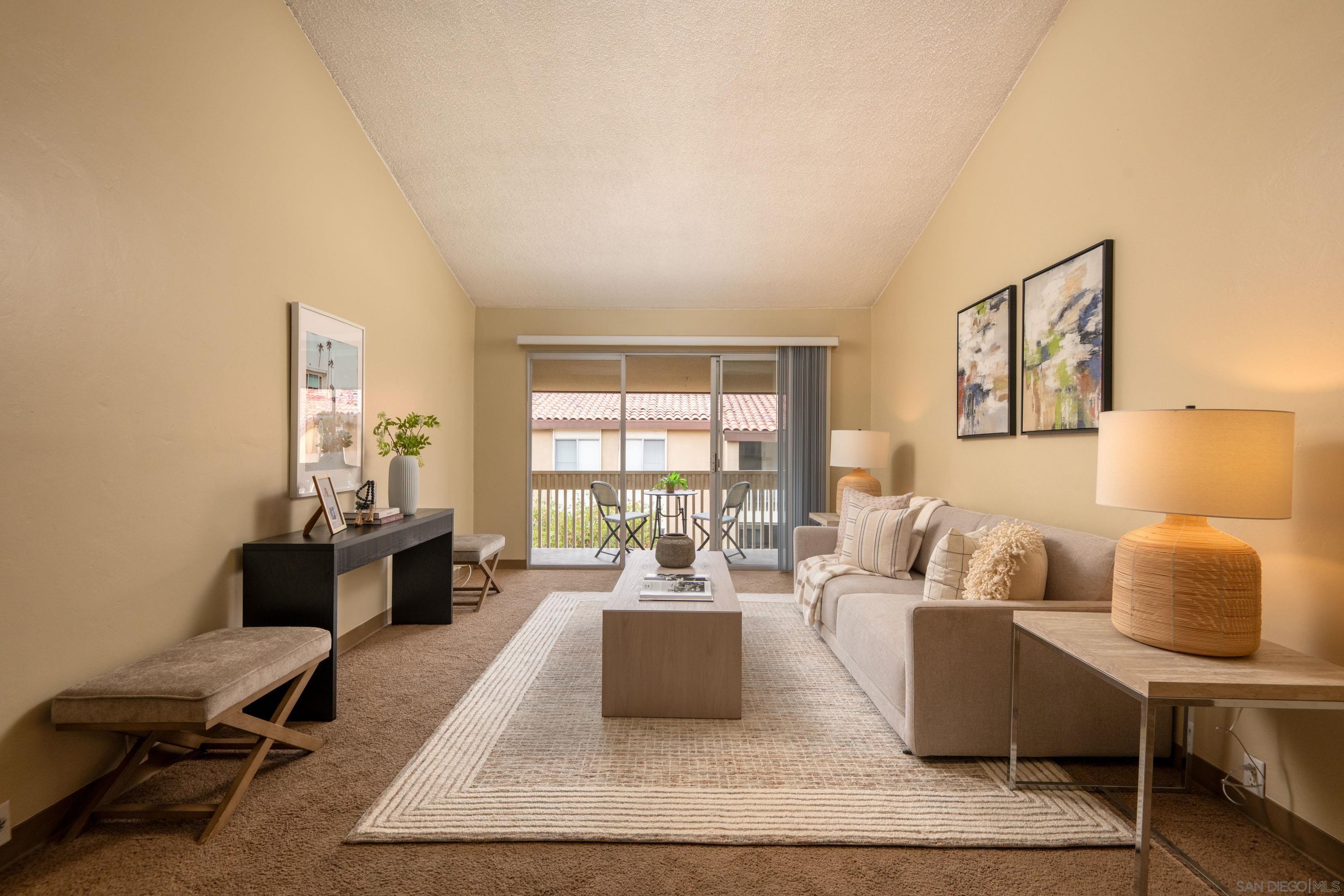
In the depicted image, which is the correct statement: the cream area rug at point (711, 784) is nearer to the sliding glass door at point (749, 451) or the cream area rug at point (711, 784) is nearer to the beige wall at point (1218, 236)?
the beige wall at point (1218, 236)

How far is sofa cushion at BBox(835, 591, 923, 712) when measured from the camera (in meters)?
2.50

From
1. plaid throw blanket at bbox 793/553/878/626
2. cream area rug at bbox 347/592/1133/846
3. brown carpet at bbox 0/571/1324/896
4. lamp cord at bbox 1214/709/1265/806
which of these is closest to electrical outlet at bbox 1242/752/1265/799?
lamp cord at bbox 1214/709/1265/806

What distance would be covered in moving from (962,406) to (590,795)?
325 centimetres

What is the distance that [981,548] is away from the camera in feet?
8.80

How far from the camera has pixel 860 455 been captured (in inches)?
202

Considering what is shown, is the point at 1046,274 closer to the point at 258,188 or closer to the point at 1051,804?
the point at 1051,804

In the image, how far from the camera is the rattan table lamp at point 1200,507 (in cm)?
168

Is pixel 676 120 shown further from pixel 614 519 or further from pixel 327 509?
pixel 614 519

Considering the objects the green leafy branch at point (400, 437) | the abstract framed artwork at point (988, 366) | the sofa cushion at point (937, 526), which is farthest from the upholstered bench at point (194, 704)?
the abstract framed artwork at point (988, 366)

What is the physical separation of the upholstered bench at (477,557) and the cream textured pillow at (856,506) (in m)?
2.42

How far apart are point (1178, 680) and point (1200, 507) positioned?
45 centimetres

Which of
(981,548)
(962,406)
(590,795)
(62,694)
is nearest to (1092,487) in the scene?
(981,548)

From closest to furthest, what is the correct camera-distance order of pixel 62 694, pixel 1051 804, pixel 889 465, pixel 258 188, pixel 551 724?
1. pixel 62 694
2. pixel 1051 804
3. pixel 551 724
4. pixel 258 188
5. pixel 889 465

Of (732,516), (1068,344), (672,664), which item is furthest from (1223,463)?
(732,516)
